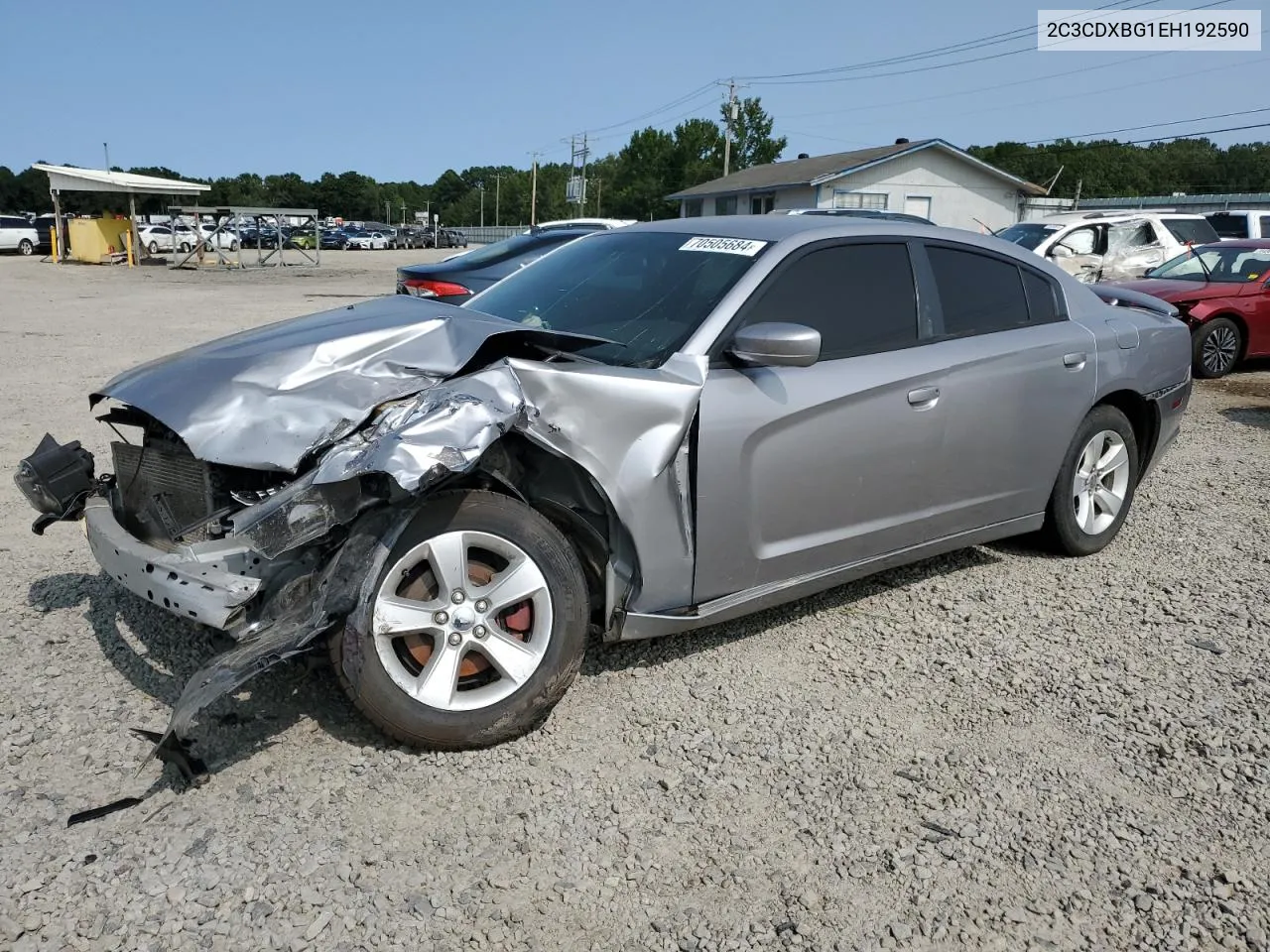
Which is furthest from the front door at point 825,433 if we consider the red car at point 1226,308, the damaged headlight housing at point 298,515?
the red car at point 1226,308

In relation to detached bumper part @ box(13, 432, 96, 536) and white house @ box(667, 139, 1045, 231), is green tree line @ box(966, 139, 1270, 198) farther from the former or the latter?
detached bumper part @ box(13, 432, 96, 536)

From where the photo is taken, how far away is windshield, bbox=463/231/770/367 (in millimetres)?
3836

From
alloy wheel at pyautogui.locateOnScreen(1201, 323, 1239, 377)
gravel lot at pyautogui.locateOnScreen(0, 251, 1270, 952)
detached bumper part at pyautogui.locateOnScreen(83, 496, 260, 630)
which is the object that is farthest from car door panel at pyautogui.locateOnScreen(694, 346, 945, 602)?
alloy wheel at pyautogui.locateOnScreen(1201, 323, 1239, 377)

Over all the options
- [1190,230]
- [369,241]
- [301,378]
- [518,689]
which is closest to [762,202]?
[369,241]

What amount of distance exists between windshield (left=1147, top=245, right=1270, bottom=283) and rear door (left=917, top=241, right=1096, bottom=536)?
828 cm

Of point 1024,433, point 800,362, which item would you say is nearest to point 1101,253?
point 1024,433

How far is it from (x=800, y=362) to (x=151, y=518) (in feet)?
7.77

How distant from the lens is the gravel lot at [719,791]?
2.61 meters

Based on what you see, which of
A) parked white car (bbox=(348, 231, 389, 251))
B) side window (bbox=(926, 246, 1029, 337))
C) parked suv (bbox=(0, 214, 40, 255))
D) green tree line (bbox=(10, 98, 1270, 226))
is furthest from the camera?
Result: green tree line (bbox=(10, 98, 1270, 226))

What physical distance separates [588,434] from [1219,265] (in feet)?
37.0

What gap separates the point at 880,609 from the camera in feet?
15.0

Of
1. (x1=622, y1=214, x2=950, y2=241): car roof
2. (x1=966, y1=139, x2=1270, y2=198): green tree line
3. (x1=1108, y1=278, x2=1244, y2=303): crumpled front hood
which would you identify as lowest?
(x1=1108, y1=278, x2=1244, y2=303): crumpled front hood

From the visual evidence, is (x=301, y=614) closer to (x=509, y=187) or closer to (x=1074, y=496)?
(x=1074, y=496)

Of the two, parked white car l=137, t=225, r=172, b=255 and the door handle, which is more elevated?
the door handle
